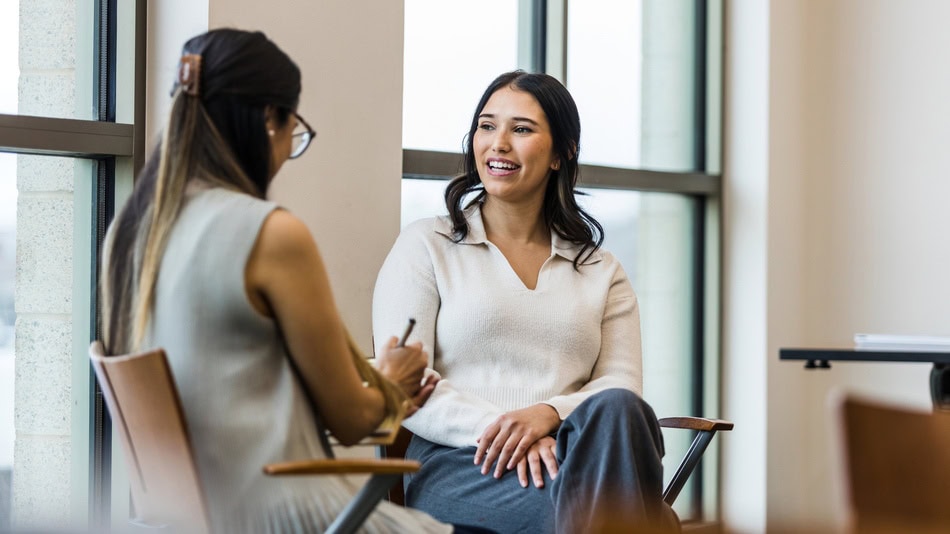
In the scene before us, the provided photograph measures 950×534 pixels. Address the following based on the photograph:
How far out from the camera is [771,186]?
4.25 meters

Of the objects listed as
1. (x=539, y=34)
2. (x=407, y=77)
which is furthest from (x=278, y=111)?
(x=539, y=34)

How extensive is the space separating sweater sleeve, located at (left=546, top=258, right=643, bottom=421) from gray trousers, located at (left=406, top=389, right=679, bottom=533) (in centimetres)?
39

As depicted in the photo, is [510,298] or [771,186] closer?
[510,298]

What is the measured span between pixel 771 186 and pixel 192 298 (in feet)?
9.83

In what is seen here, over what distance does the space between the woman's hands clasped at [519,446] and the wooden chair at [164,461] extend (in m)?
0.82

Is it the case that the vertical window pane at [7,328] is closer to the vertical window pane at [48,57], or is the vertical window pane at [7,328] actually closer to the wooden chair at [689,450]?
the vertical window pane at [48,57]

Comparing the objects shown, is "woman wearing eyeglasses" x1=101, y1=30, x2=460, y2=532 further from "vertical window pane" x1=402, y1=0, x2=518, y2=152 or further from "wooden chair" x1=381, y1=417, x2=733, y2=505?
"vertical window pane" x1=402, y1=0, x2=518, y2=152

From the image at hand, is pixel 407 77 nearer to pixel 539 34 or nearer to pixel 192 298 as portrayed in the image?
pixel 539 34

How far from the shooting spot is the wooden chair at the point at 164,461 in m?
1.59

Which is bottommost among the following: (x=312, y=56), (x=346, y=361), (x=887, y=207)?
(x=346, y=361)

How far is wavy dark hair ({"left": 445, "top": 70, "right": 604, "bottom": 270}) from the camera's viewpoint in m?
2.94

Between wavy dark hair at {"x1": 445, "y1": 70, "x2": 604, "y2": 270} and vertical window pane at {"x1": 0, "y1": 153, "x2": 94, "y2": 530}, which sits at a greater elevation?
wavy dark hair at {"x1": 445, "y1": 70, "x2": 604, "y2": 270}

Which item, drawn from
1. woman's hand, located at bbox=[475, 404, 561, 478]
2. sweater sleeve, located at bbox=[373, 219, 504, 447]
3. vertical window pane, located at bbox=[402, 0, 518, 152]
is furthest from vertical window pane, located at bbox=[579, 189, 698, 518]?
woman's hand, located at bbox=[475, 404, 561, 478]

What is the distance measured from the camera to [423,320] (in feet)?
8.96
